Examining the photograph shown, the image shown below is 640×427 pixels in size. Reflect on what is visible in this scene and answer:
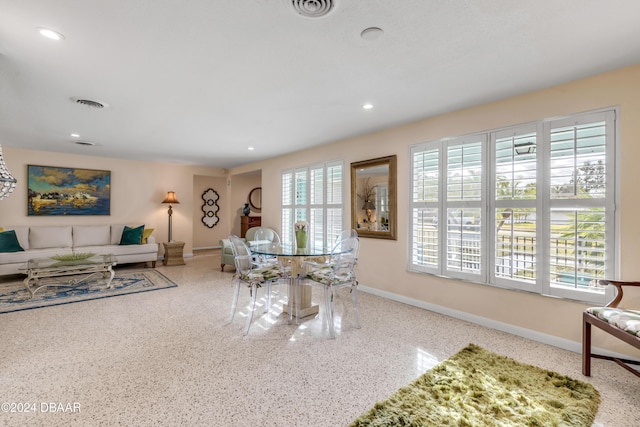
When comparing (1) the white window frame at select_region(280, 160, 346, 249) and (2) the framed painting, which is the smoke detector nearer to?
(1) the white window frame at select_region(280, 160, 346, 249)

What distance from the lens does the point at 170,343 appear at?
2.67m

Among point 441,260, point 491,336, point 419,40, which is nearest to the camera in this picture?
point 419,40

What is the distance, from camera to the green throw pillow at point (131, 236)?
6105 mm

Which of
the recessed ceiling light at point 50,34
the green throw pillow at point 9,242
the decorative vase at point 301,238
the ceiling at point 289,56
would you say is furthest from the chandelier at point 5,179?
the green throw pillow at point 9,242

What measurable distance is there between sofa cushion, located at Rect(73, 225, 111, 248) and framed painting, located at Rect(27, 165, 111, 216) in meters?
0.43

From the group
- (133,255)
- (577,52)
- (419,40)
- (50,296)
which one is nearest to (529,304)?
(577,52)

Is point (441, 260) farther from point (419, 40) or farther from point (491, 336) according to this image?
point (419, 40)

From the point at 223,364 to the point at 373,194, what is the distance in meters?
2.89

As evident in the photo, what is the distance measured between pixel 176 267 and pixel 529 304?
20.1 feet

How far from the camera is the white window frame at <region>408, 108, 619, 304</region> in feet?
7.88

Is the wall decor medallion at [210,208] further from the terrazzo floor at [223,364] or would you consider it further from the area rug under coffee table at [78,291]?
the terrazzo floor at [223,364]

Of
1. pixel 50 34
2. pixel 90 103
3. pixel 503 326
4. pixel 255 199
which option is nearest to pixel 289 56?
pixel 50 34

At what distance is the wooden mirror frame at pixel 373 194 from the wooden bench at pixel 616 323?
7.00 ft

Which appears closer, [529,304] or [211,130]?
[529,304]
